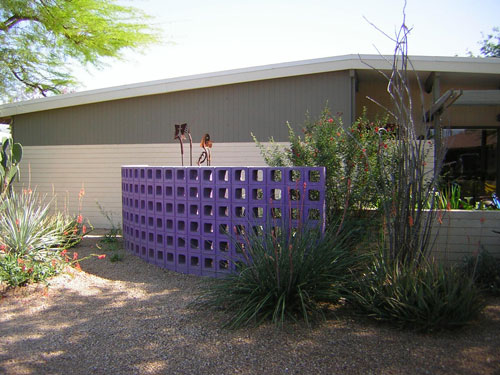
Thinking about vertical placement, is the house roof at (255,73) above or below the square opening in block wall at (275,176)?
above

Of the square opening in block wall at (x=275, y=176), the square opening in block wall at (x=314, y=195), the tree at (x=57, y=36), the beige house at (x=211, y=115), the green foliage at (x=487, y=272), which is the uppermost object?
the tree at (x=57, y=36)

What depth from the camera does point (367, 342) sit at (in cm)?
384

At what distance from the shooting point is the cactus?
845 centimetres

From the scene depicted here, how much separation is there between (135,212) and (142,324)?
348 centimetres

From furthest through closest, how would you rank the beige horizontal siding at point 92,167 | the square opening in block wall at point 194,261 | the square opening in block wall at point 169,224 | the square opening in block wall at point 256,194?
1. the beige horizontal siding at point 92,167
2. the square opening in block wall at point 169,224
3. the square opening in block wall at point 194,261
4. the square opening in block wall at point 256,194

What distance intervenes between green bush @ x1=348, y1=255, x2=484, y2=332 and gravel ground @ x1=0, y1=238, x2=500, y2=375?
0.12 metres

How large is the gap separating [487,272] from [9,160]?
814 cm

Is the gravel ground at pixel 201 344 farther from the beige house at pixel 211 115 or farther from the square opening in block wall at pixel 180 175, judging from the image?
the beige house at pixel 211 115

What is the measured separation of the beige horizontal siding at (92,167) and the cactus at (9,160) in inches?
85.0

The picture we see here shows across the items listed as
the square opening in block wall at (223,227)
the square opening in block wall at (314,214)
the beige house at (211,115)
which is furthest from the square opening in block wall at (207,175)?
the beige house at (211,115)

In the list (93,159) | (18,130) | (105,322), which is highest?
(18,130)

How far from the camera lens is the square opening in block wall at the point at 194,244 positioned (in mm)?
6577

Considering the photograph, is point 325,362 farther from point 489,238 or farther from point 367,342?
point 489,238

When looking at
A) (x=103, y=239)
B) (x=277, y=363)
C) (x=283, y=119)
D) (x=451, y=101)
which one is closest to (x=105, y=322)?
(x=277, y=363)
